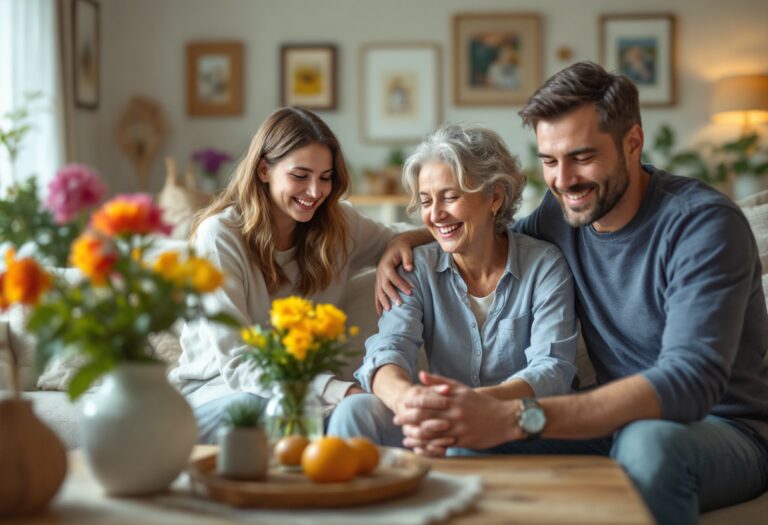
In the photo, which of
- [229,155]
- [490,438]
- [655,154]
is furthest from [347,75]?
[490,438]

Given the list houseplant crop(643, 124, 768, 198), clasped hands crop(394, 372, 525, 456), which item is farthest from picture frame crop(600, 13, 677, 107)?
clasped hands crop(394, 372, 525, 456)

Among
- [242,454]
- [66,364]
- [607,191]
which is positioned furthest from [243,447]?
[66,364]

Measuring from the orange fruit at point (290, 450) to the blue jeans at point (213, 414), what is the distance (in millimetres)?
598

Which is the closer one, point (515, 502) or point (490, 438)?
point (515, 502)

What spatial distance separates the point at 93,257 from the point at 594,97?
119 centimetres

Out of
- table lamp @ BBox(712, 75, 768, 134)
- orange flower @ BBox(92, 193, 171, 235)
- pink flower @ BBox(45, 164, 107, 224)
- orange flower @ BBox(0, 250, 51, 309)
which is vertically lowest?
orange flower @ BBox(0, 250, 51, 309)

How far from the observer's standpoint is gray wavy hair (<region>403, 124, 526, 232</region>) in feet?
7.20

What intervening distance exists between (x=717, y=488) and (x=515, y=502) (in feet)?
2.01

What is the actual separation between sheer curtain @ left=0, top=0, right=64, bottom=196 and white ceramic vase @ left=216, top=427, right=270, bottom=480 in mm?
3752

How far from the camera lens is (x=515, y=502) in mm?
1401

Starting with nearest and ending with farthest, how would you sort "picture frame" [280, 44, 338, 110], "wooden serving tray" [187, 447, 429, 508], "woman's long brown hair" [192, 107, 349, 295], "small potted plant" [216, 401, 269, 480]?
1. "wooden serving tray" [187, 447, 429, 508]
2. "small potted plant" [216, 401, 269, 480]
3. "woman's long brown hair" [192, 107, 349, 295]
4. "picture frame" [280, 44, 338, 110]

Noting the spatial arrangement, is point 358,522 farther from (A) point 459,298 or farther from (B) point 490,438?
(A) point 459,298

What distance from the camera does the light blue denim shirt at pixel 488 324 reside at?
6.79ft

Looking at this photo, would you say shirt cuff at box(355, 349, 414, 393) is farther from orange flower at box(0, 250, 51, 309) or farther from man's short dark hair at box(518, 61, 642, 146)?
orange flower at box(0, 250, 51, 309)
